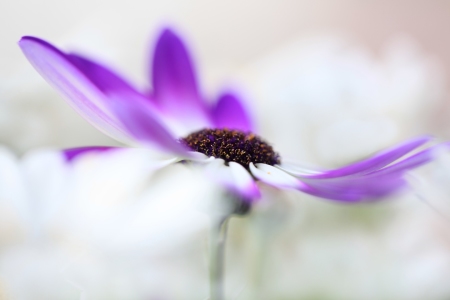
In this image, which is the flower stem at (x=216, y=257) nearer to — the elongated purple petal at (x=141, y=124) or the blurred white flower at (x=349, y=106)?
the elongated purple petal at (x=141, y=124)

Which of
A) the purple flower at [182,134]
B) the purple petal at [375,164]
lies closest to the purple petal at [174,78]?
the purple flower at [182,134]

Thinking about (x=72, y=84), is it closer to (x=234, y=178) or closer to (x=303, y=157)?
(x=234, y=178)

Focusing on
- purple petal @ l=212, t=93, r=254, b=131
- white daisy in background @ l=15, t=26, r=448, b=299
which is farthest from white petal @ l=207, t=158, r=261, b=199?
purple petal @ l=212, t=93, r=254, b=131

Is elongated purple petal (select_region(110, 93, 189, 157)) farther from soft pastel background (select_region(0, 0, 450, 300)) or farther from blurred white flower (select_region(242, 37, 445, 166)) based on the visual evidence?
blurred white flower (select_region(242, 37, 445, 166))

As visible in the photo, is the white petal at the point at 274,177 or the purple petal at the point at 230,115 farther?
the purple petal at the point at 230,115

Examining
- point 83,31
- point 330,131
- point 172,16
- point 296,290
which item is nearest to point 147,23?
point 172,16

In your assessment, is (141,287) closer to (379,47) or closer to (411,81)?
(411,81)

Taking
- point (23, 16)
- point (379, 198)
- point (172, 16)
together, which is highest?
point (172, 16)
